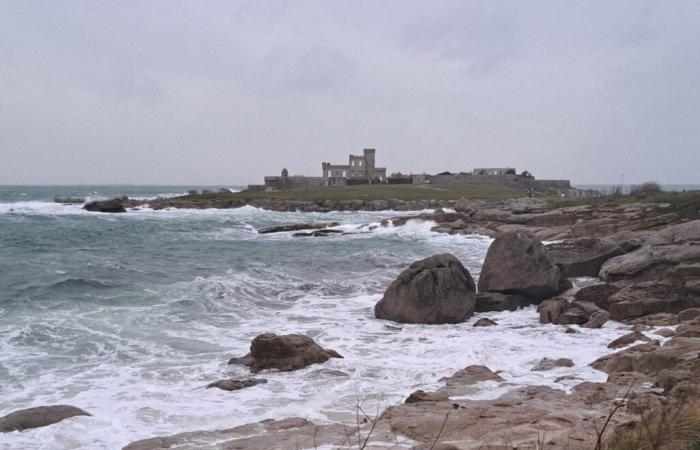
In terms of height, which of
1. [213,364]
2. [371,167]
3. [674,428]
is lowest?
[213,364]

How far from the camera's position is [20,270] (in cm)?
2339

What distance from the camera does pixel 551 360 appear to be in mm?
11305

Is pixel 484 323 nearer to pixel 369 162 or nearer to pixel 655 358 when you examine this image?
pixel 655 358

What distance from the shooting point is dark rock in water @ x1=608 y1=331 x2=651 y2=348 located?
11.9 m

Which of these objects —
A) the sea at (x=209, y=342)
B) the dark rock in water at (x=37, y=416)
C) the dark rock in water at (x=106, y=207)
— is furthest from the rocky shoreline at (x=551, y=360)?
the dark rock in water at (x=106, y=207)

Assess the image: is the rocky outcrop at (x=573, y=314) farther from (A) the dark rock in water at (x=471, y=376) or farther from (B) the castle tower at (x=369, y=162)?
(B) the castle tower at (x=369, y=162)

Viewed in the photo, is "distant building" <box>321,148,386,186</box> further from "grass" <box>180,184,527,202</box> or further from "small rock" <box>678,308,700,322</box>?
"small rock" <box>678,308,700,322</box>

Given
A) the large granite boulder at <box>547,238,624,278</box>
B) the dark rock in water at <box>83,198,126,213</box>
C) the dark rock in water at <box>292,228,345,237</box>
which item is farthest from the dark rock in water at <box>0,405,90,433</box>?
the dark rock in water at <box>83,198,126,213</box>

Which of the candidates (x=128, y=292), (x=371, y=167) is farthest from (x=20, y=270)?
(x=371, y=167)

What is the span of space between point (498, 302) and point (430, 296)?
251 cm

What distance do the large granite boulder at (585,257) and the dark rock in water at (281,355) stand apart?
1176cm

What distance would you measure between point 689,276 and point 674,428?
507 inches

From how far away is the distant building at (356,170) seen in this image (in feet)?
343

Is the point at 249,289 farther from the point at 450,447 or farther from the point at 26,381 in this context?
the point at 450,447
